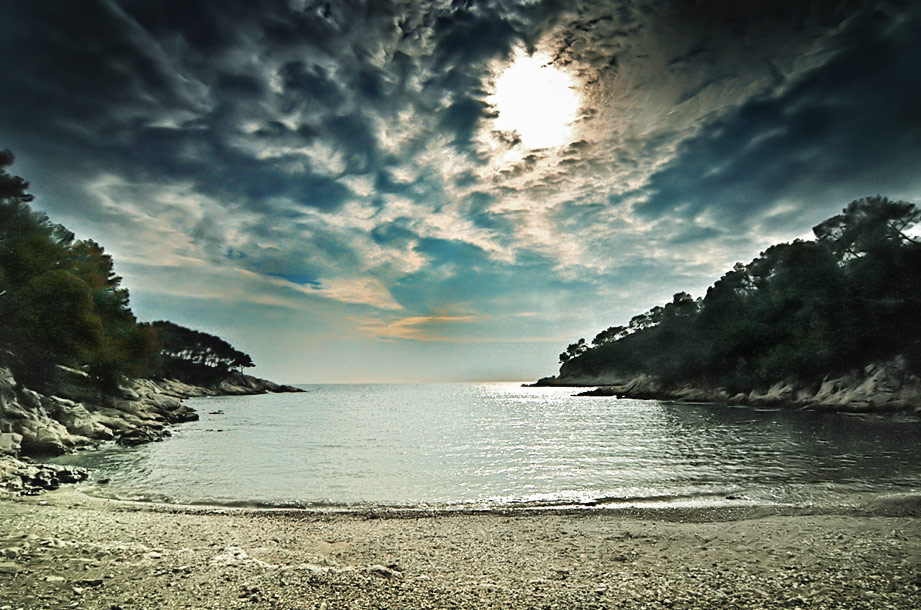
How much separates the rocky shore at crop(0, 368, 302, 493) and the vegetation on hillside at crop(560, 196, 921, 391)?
69.1 meters

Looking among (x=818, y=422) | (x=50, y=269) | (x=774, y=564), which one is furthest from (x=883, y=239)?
(x=50, y=269)

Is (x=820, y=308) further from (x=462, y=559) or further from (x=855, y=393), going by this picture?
(x=462, y=559)

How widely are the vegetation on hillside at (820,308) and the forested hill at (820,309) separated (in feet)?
0.39

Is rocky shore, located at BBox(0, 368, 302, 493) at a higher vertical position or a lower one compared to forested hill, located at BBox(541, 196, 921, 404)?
lower

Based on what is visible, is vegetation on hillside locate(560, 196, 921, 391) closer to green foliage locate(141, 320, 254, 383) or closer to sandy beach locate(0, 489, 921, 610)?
sandy beach locate(0, 489, 921, 610)

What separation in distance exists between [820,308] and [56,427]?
249 ft

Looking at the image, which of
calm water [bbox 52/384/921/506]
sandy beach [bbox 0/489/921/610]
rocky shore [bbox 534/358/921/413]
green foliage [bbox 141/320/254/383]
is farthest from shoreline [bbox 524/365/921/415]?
green foliage [bbox 141/320/254/383]

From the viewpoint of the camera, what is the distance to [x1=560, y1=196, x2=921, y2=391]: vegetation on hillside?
47094 millimetres

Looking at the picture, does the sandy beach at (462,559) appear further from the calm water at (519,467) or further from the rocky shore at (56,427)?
the rocky shore at (56,427)

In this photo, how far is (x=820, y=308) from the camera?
53.9m

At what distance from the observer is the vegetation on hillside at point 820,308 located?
47.1m

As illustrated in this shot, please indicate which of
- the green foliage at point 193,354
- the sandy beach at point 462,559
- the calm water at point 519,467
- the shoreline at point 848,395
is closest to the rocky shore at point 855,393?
the shoreline at point 848,395

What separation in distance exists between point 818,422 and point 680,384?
6750 centimetres

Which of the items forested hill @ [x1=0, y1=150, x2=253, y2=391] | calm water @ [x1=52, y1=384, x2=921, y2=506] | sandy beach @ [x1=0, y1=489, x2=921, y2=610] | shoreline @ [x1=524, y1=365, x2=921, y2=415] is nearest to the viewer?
sandy beach @ [x1=0, y1=489, x2=921, y2=610]
